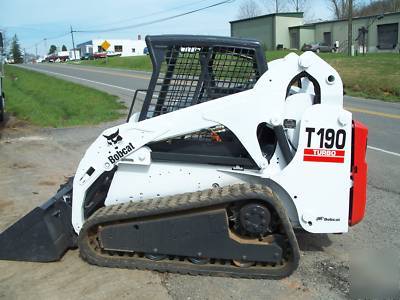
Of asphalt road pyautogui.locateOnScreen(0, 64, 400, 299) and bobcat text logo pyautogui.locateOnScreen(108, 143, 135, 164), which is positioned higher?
bobcat text logo pyautogui.locateOnScreen(108, 143, 135, 164)

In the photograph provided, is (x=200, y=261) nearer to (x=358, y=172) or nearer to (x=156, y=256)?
(x=156, y=256)

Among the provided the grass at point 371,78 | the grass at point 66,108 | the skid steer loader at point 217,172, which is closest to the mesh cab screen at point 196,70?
the skid steer loader at point 217,172

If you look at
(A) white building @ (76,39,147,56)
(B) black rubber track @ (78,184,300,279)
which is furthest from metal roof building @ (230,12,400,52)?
(B) black rubber track @ (78,184,300,279)

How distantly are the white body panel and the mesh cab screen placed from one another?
0.22m

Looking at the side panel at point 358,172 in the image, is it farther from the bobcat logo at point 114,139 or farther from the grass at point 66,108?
the grass at point 66,108

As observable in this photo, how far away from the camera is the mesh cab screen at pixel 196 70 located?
4.06 meters

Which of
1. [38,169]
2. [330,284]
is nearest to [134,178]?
[330,284]

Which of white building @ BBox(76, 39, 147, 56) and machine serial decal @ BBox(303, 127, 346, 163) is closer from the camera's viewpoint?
machine serial decal @ BBox(303, 127, 346, 163)

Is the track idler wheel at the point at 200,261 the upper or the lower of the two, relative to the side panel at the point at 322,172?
lower

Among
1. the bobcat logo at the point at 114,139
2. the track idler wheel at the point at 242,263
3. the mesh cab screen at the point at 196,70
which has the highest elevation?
the mesh cab screen at the point at 196,70

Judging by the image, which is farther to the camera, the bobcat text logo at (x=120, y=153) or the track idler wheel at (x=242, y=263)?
the bobcat text logo at (x=120, y=153)

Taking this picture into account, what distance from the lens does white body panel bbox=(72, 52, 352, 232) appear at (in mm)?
3914

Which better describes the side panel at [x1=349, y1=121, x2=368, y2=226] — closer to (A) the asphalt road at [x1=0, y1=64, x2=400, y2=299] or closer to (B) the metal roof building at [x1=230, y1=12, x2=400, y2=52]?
(A) the asphalt road at [x1=0, y1=64, x2=400, y2=299]

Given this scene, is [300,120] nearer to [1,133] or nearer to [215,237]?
[215,237]
